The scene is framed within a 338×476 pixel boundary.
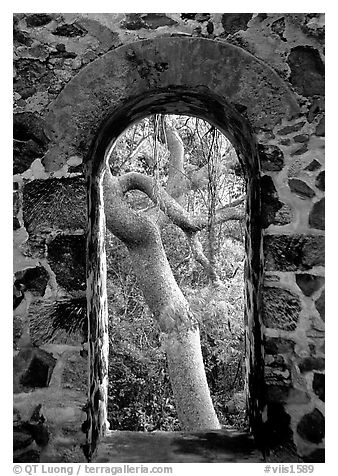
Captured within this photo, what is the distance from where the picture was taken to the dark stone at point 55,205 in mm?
2379

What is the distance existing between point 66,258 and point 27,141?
555 mm

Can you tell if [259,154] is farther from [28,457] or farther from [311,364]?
[28,457]

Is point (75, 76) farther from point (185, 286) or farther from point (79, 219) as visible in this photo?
point (185, 286)

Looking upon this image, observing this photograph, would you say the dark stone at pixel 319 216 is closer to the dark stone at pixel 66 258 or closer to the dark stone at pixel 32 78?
the dark stone at pixel 66 258

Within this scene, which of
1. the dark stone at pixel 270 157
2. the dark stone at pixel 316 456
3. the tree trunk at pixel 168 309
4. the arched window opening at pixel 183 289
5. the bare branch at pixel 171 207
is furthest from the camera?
the arched window opening at pixel 183 289

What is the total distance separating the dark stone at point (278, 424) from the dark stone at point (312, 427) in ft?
0.17

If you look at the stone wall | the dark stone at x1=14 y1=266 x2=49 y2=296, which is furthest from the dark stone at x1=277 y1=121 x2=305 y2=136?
the dark stone at x1=14 y1=266 x2=49 y2=296

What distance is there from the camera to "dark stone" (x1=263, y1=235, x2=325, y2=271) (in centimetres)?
234

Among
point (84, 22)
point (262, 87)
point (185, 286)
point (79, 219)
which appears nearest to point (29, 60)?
point (84, 22)

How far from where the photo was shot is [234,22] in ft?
7.80

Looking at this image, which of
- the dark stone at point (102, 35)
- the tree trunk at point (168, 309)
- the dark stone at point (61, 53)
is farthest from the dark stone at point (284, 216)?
the tree trunk at point (168, 309)

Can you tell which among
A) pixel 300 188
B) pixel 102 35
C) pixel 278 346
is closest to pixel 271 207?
pixel 300 188

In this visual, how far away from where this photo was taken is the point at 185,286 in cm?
812
